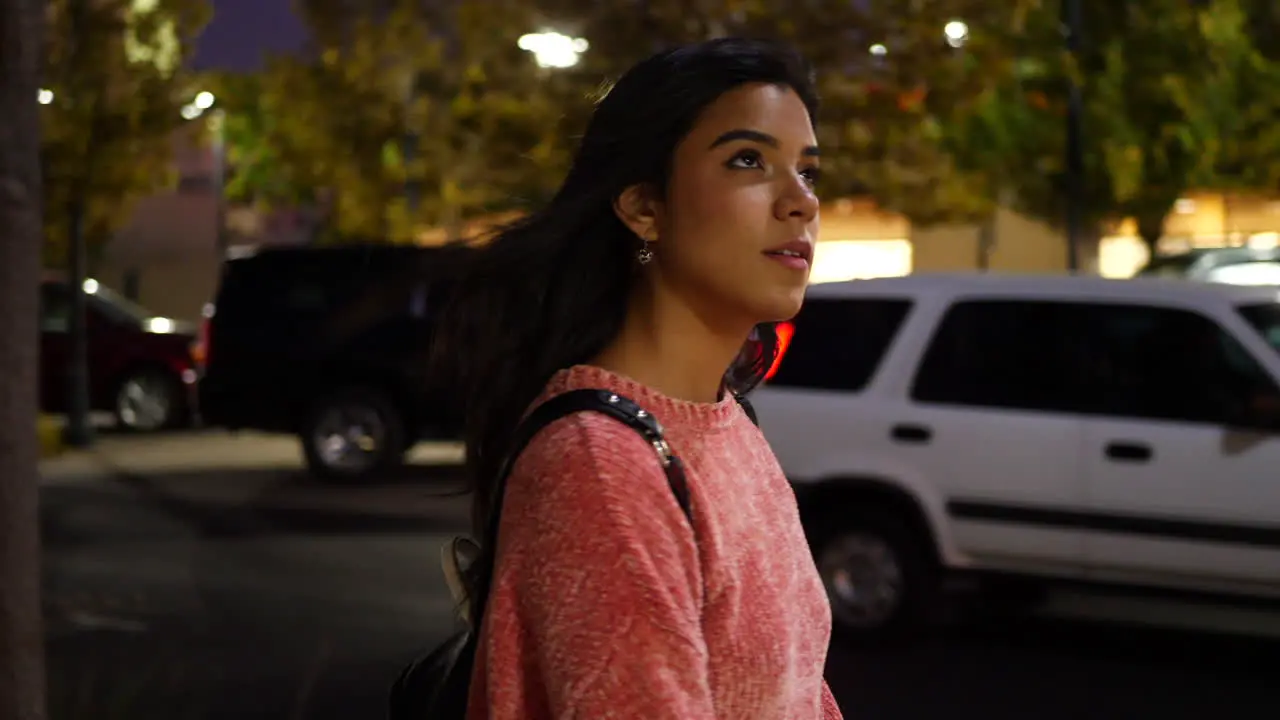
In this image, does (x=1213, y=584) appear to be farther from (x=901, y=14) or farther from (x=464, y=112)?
(x=464, y=112)

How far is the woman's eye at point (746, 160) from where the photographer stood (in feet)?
6.30

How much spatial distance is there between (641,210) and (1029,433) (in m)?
6.75

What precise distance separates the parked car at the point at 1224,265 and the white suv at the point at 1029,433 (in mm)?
10343

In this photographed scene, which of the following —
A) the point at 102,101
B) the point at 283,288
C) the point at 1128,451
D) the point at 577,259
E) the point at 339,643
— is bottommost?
the point at 339,643

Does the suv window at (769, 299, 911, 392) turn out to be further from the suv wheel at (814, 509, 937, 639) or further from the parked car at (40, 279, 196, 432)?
the parked car at (40, 279, 196, 432)

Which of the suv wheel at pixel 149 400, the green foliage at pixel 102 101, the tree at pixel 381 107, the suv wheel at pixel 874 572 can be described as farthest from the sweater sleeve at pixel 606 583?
the tree at pixel 381 107

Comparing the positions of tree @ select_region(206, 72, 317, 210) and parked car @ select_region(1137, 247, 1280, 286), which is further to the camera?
tree @ select_region(206, 72, 317, 210)

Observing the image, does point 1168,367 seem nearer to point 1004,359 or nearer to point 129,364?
point 1004,359

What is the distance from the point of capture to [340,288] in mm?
17312

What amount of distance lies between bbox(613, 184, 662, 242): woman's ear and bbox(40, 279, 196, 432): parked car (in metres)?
21.3

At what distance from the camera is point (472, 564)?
2004 mm

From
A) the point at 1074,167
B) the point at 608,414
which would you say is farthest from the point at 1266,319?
the point at 1074,167

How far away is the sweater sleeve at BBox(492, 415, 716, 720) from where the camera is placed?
1.65 metres

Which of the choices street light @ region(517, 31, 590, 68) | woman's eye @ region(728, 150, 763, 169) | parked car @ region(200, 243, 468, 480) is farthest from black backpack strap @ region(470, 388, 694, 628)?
street light @ region(517, 31, 590, 68)
